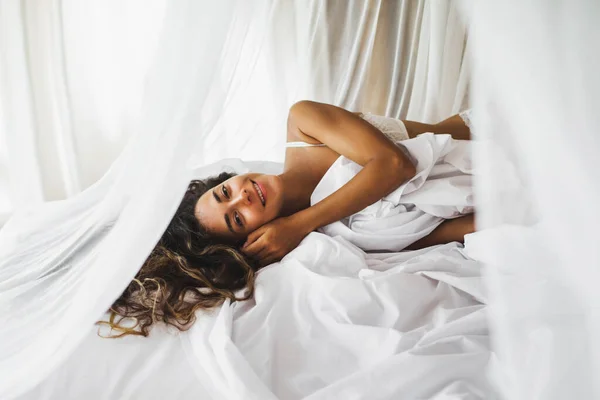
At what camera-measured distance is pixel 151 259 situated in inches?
53.2

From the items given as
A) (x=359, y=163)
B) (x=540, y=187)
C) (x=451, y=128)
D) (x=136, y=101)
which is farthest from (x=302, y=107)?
(x=136, y=101)

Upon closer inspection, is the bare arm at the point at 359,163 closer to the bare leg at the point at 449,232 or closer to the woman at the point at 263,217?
the woman at the point at 263,217

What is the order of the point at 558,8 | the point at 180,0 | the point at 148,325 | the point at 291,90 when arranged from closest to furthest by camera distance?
the point at 558,8 → the point at 180,0 → the point at 148,325 → the point at 291,90

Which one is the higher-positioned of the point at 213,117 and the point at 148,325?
the point at 213,117

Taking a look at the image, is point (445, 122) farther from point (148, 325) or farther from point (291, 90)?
point (148, 325)

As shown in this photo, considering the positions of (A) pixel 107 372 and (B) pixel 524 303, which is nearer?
(B) pixel 524 303

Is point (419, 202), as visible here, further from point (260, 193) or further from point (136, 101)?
point (136, 101)

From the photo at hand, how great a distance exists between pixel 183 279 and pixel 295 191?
1.54ft

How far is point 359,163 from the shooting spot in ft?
4.92

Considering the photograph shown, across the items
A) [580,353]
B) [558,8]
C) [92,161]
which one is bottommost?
[92,161]

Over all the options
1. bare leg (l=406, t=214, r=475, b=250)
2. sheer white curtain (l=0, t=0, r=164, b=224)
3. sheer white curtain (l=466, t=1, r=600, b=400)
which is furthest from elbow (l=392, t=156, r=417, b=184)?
sheer white curtain (l=0, t=0, r=164, b=224)

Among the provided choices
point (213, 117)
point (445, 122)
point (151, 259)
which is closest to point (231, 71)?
point (213, 117)

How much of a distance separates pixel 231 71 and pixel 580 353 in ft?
2.04

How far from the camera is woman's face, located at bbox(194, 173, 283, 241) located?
1.45 meters
